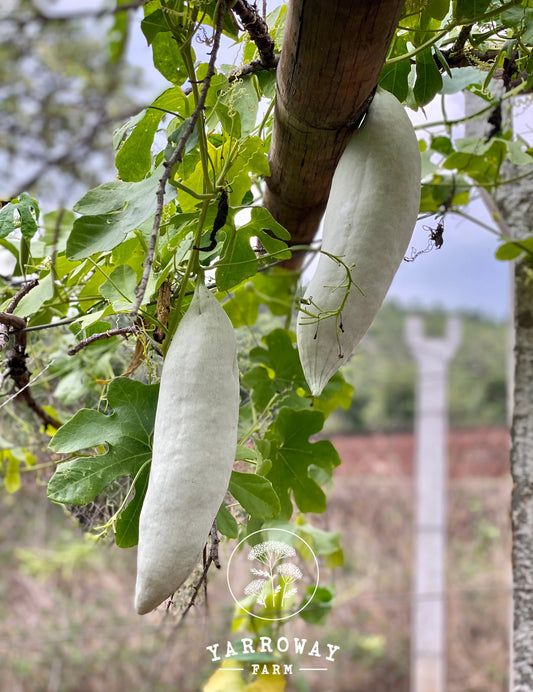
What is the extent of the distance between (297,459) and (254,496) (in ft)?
0.49

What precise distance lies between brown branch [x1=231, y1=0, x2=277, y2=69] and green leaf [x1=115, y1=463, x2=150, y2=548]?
0.25 meters

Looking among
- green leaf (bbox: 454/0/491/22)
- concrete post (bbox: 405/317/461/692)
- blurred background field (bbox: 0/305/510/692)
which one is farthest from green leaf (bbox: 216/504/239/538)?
concrete post (bbox: 405/317/461/692)

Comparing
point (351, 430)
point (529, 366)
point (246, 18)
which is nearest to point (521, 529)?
point (529, 366)

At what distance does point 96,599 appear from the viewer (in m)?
3.01

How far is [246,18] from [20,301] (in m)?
0.23

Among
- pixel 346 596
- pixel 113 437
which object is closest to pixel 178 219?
pixel 113 437

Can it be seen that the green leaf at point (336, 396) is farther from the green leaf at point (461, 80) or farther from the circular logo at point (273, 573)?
the green leaf at point (461, 80)

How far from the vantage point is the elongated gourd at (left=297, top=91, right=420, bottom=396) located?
0.32 m

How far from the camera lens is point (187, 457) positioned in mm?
285

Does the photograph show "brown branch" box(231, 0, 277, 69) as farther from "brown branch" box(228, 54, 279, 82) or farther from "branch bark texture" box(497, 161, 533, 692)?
"branch bark texture" box(497, 161, 533, 692)

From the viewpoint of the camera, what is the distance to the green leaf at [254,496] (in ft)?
1.30

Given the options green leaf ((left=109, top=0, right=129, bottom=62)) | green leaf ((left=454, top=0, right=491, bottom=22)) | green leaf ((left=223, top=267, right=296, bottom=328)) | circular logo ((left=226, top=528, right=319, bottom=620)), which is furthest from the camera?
green leaf ((left=223, top=267, right=296, bottom=328))

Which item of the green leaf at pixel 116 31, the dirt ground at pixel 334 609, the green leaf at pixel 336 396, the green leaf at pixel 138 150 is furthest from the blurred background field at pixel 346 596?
the green leaf at pixel 116 31

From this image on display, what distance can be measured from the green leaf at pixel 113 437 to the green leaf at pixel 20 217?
111 millimetres
